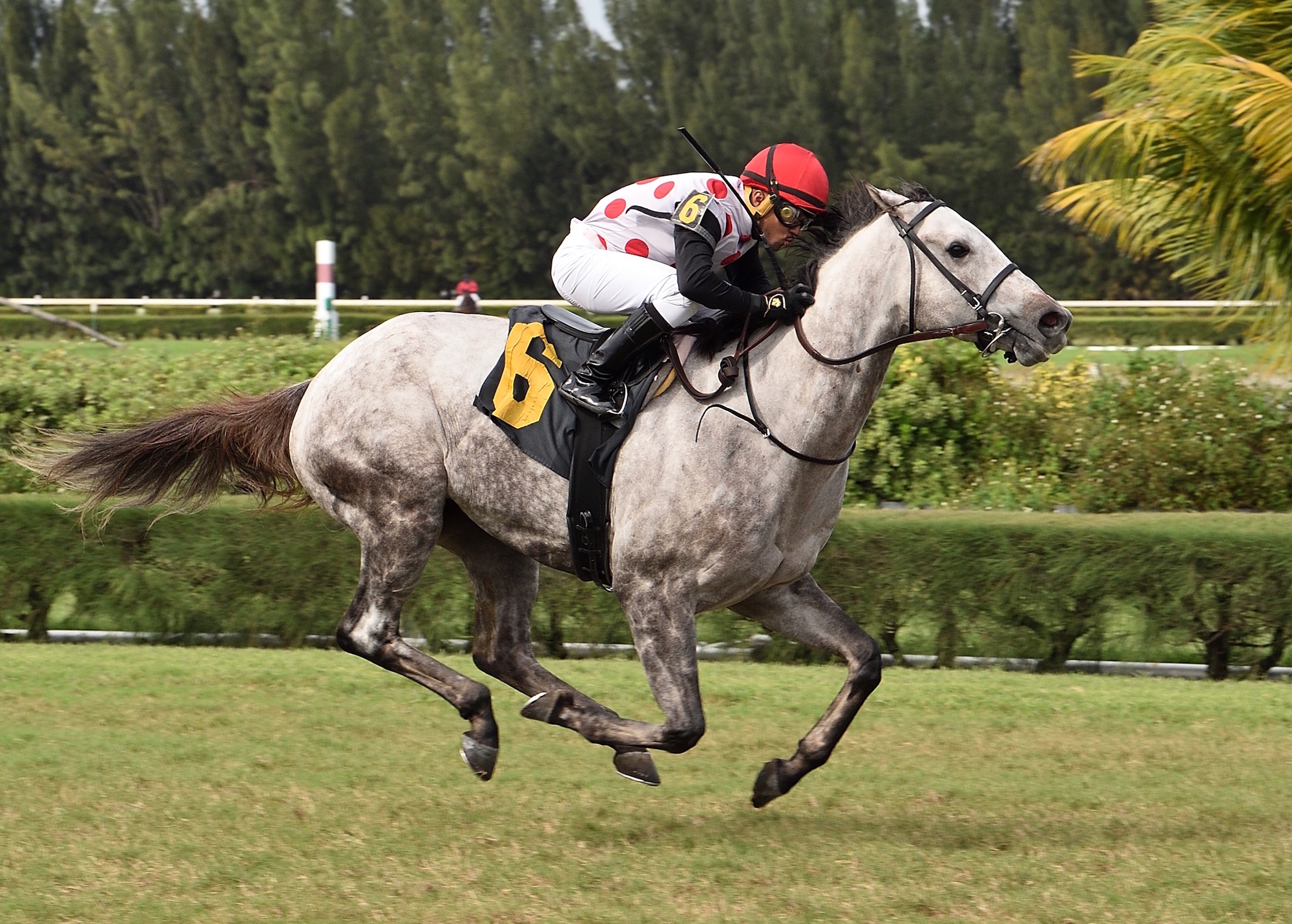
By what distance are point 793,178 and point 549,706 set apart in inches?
63.5

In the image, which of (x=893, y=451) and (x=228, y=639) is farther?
(x=893, y=451)

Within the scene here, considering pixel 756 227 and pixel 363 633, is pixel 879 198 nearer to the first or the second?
pixel 756 227

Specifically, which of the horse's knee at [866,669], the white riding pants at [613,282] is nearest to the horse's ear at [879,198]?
the white riding pants at [613,282]

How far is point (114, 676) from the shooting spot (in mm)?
6426

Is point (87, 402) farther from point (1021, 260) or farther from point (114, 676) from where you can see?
point (1021, 260)

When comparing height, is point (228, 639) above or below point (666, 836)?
below

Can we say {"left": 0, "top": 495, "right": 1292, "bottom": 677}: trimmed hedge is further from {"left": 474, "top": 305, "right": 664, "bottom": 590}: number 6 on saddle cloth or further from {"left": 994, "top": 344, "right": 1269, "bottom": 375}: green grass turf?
{"left": 474, "top": 305, "right": 664, "bottom": 590}: number 6 on saddle cloth

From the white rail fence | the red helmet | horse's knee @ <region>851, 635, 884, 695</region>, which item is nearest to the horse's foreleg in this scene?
horse's knee @ <region>851, 635, 884, 695</region>

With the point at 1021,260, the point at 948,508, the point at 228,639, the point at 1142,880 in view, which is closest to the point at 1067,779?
the point at 1142,880

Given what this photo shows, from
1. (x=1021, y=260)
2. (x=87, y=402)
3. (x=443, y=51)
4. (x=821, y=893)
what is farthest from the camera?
(x=443, y=51)

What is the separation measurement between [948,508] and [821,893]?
5.08 m

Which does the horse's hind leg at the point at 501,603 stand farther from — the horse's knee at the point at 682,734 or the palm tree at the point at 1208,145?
the palm tree at the point at 1208,145

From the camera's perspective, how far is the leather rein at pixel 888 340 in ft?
12.6

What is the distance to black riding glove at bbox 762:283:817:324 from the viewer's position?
4.10 m
